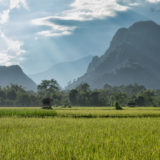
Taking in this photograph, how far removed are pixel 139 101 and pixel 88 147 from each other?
79822 mm

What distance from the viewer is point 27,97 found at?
92938 mm

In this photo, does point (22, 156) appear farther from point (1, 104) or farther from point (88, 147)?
point (1, 104)

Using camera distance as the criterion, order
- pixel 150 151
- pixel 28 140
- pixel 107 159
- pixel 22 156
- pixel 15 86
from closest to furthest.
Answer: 1. pixel 107 159
2. pixel 22 156
3. pixel 150 151
4. pixel 28 140
5. pixel 15 86

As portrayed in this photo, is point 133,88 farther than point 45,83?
Yes

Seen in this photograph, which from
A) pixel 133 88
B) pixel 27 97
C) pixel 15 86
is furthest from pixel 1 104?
pixel 133 88

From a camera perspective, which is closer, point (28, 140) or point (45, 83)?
point (28, 140)

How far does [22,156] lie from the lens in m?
5.49

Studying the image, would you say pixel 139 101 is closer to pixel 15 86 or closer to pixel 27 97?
pixel 27 97

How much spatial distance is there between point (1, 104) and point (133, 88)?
9080 cm

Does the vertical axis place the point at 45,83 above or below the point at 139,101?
above

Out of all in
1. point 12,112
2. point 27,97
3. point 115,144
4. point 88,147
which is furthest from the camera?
point 27,97

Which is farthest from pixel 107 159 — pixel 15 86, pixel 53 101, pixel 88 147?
pixel 15 86

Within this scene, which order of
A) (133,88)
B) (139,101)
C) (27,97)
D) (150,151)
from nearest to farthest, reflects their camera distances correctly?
1. (150,151)
2. (139,101)
3. (27,97)
4. (133,88)

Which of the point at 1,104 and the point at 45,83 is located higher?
the point at 45,83
